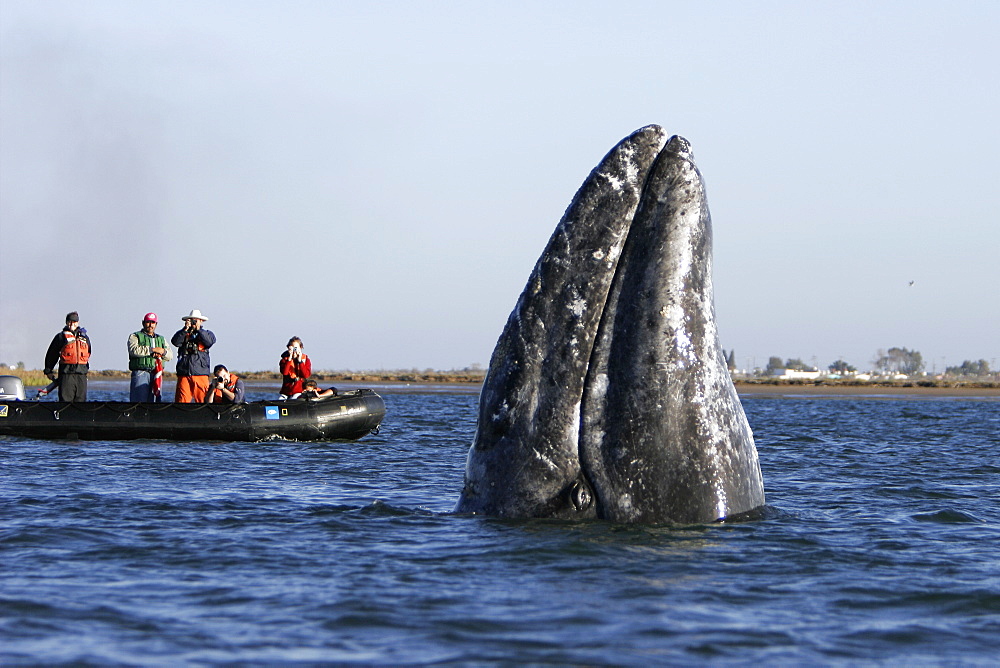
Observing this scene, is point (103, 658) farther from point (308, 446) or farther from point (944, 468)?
point (308, 446)

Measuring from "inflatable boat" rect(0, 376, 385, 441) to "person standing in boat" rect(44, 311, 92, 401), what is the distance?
33.8 inches

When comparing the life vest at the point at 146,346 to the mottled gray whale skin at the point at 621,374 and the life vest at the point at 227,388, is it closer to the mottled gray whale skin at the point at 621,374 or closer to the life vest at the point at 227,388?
the life vest at the point at 227,388

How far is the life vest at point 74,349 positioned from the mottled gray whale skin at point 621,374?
14.3 meters

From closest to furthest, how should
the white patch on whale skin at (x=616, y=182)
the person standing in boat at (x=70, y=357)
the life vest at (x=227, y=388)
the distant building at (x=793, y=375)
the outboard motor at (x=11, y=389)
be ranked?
the white patch on whale skin at (x=616, y=182) → the person standing in boat at (x=70, y=357) → the life vest at (x=227, y=388) → the outboard motor at (x=11, y=389) → the distant building at (x=793, y=375)

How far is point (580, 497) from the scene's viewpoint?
6328 millimetres

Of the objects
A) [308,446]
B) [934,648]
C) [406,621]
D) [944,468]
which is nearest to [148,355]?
[308,446]

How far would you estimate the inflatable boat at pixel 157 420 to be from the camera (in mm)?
18422

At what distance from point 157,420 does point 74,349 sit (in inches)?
87.8

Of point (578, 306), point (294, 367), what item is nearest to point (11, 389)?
point (294, 367)

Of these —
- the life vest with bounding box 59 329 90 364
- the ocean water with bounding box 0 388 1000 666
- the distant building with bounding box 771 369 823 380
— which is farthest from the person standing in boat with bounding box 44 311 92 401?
the distant building with bounding box 771 369 823 380

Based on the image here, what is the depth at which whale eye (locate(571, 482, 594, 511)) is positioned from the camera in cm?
633

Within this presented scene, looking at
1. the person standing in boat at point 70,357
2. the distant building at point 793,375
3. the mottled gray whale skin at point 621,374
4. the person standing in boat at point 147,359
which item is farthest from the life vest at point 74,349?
the distant building at point 793,375

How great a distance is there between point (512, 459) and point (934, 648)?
8.03 feet

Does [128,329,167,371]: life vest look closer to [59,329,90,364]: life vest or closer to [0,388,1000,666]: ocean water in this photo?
[59,329,90,364]: life vest
